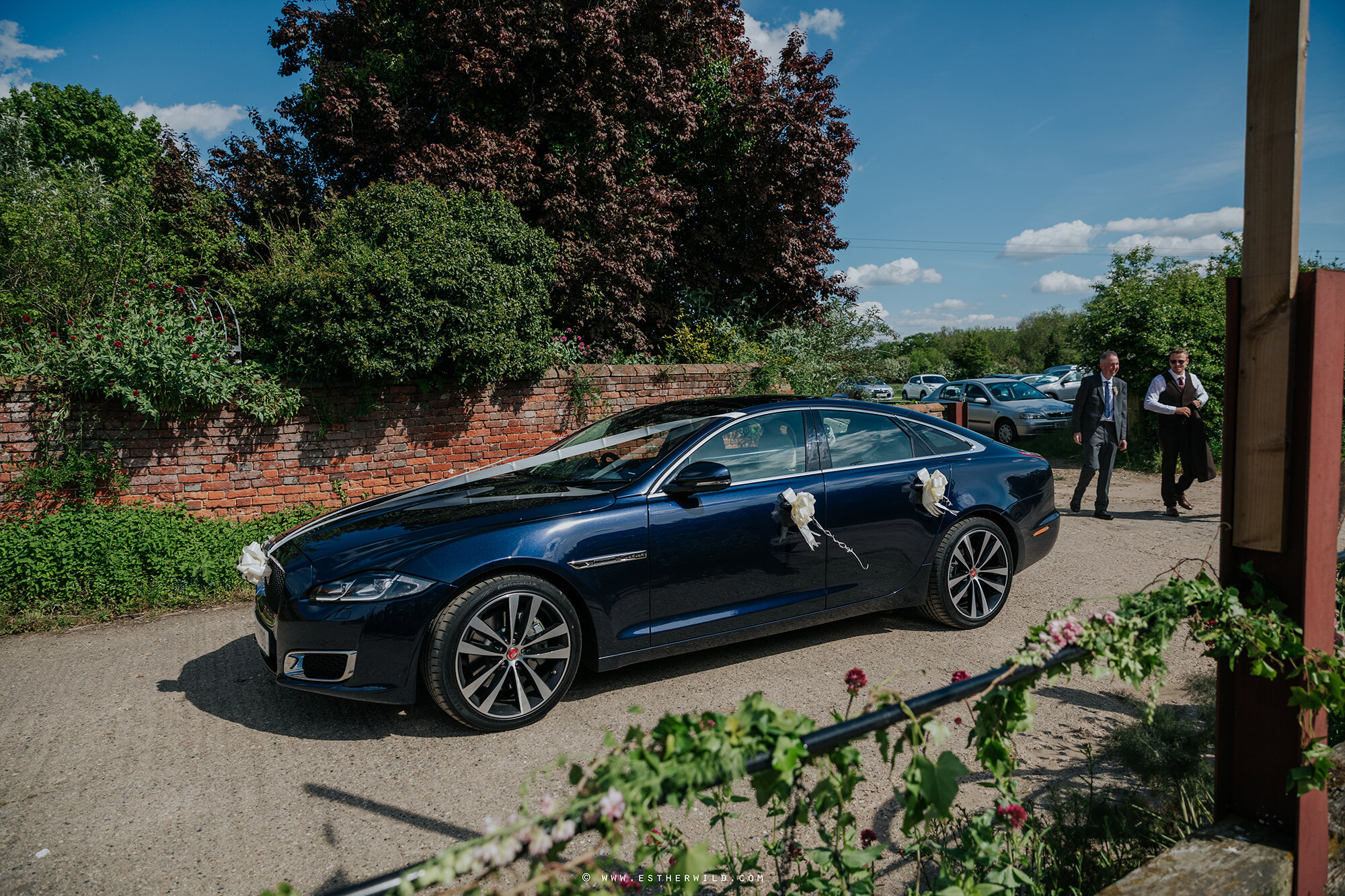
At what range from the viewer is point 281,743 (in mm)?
3467

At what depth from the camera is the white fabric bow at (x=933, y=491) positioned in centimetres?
448

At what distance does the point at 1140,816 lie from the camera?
102 inches

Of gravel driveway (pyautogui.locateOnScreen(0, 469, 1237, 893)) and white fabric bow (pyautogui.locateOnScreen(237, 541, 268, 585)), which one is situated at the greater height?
white fabric bow (pyautogui.locateOnScreen(237, 541, 268, 585))

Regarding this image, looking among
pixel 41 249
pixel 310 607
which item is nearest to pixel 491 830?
pixel 310 607

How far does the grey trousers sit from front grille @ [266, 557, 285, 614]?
8048 millimetres

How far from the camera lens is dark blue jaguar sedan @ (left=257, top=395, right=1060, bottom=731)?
336 cm

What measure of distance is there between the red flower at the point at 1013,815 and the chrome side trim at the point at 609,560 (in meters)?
2.11

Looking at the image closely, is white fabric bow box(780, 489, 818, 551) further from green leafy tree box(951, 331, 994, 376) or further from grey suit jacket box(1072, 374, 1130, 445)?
green leafy tree box(951, 331, 994, 376)

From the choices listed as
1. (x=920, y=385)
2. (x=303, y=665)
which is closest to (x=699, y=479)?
(x=303, y=665)

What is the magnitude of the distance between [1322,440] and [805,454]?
8.71 ft

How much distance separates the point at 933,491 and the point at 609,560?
211cm

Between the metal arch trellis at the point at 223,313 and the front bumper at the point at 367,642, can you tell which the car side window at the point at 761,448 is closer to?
the front bumper at the point at 367,642

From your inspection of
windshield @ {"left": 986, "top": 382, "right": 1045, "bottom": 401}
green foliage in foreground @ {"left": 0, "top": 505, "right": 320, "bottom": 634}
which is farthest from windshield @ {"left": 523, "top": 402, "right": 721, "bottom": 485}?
windshield @ {"left": 986, "top": 382, "right": 1045, "bottom": 401}

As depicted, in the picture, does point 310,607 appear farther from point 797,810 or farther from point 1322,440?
point 1322,440
